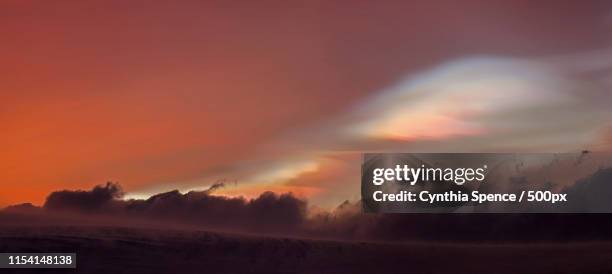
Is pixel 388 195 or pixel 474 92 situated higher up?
pixel 474 92

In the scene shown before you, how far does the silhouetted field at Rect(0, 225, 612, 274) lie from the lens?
5.02 metres

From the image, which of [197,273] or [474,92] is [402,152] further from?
[197,273]

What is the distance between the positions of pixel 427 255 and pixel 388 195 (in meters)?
0.52

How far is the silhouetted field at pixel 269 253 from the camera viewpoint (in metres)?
5.02

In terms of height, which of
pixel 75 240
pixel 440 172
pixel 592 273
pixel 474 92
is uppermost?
pixel 474 92

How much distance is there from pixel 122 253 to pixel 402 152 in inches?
83.5

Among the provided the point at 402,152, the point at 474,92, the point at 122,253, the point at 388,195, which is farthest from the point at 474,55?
the point at 122,253

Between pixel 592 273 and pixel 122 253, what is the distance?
3413 mm

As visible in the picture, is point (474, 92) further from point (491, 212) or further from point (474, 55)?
point (491, 212)

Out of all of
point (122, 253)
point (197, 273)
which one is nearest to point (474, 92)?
point (197, 273)

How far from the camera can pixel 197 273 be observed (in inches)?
199

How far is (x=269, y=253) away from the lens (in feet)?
16.8

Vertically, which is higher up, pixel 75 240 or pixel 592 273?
pixel 75 240

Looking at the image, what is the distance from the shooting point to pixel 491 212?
515 cm
